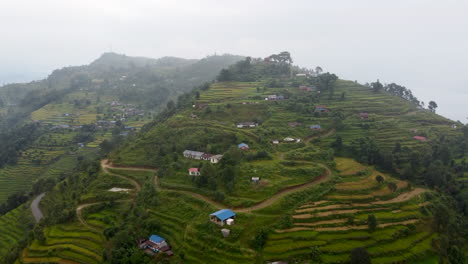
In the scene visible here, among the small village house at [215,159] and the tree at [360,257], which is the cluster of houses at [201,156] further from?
the tree at [360,257]

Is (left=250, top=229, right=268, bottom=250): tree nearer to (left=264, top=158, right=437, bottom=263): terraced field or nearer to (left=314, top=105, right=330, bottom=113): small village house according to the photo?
(left=264, top=158, right=437, bottom=263): terraced field

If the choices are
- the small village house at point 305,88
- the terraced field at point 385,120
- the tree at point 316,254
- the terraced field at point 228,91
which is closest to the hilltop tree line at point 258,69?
the terraced field at point 228,91

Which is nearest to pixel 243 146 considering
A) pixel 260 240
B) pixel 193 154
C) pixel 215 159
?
pixel 215 159

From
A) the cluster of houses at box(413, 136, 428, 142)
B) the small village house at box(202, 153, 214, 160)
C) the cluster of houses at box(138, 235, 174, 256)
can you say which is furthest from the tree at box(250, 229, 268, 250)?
the cluster of houses at box(413, 136, 428, 142)

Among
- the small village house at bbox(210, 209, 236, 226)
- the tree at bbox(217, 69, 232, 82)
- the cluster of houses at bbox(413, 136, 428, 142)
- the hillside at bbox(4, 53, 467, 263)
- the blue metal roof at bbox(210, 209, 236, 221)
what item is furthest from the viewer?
the tree at bbox(217, 69, 232, 82)

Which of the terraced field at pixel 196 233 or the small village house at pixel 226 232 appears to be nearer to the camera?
the terraced field at pixel 196 233

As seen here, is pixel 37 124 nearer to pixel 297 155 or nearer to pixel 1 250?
pixel 1 250
